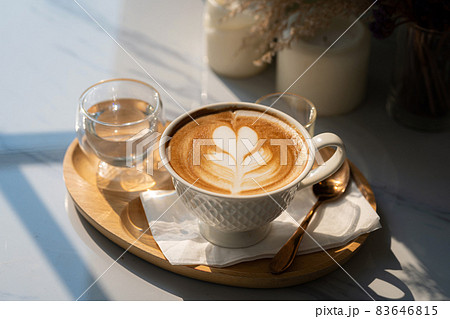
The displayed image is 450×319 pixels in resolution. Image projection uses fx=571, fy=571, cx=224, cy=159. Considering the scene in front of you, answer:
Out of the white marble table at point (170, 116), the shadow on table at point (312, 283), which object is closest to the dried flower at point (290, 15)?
the white marble table at point (170, 116)

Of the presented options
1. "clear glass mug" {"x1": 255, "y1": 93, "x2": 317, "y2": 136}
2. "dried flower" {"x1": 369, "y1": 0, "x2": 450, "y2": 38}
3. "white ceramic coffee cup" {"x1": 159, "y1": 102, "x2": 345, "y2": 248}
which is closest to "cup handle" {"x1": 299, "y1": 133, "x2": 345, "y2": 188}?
"white ceramic coffee cup" {"x1": 159, "y1": 102, "x2": 345, "y2": 248}

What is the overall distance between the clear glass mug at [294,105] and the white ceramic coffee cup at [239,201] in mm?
104

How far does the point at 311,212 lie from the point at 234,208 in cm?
16

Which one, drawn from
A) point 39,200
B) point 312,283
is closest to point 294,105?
point 312,283

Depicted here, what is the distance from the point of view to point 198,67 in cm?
106

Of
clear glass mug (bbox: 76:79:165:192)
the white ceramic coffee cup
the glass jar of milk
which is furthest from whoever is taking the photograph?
the glass jar of milk

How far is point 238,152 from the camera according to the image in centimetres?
69

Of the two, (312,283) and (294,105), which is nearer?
(312,283)

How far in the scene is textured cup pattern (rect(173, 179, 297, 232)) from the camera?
24.6 inches

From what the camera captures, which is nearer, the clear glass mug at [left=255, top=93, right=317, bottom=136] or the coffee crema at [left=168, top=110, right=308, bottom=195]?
the coffee crema at [left=168, top=110, right=308, bottom=195]

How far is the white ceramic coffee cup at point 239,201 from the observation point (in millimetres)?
626

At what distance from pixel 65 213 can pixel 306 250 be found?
0.33 meters

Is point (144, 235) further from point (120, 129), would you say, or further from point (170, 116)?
point (170, 116)

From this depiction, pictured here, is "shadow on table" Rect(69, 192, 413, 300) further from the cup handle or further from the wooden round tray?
the cup handle
